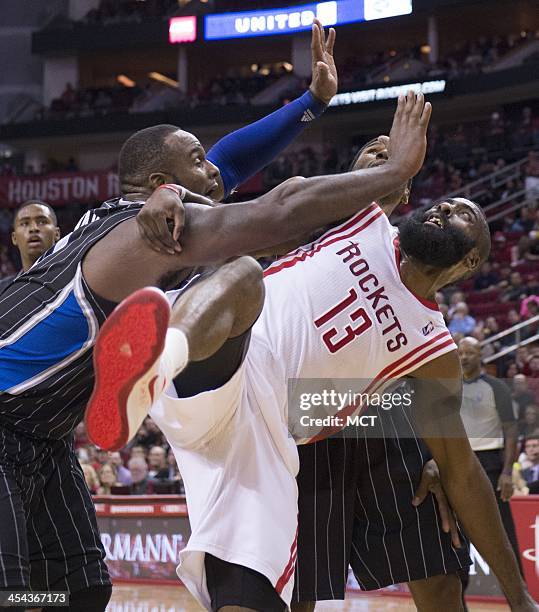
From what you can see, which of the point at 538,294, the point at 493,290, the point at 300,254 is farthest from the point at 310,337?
the point at 493,290

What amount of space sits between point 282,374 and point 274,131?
3.57ft

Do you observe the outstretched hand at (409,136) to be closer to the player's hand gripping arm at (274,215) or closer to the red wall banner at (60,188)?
the player's hand gripping arm at (274,215)

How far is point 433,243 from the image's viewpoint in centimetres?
307

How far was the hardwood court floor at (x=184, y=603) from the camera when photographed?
639cm

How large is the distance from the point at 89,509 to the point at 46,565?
208 millimetres

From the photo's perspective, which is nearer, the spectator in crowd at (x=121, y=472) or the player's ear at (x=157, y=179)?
the player's ear at (x=157, y=179)

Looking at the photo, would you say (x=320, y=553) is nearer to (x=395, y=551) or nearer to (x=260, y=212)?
(x=395, y=551)

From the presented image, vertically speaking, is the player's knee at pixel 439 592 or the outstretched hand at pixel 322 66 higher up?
the outstretched hand at pixel 322 66

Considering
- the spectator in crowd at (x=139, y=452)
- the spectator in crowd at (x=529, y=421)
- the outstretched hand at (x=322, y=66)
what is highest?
the outstretched hand at (x=322, y=66)

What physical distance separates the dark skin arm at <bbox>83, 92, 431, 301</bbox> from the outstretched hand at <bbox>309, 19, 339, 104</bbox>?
3.59 feet

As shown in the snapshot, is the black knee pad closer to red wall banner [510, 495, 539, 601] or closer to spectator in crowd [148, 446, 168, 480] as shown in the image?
red wall banner [510, 495, 539, 601]

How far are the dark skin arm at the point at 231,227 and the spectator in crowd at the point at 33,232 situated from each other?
2.08 metres

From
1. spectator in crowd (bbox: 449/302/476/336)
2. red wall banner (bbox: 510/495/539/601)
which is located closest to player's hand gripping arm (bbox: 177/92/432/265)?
red wall banner (bbox: 510/495/539/601)

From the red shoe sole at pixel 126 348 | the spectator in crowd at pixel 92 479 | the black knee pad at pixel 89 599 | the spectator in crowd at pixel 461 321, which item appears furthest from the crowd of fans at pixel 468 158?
the red shoe sole at pixel 126 348
